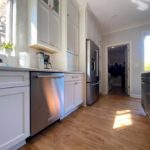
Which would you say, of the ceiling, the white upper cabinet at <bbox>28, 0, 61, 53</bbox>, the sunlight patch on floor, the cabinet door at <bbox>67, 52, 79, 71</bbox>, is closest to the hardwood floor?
the sunlight patch on floor

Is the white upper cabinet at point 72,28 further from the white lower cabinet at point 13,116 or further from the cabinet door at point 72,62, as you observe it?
the white lower cabinet at point 13,116

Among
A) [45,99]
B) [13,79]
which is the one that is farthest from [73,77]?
[13,79]

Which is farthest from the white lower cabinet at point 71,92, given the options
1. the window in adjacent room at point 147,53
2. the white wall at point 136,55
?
the window in adjacent room at point 147,53

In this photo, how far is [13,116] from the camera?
1.10m

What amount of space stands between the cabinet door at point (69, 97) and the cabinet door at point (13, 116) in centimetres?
87

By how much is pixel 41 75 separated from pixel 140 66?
12.5 ft

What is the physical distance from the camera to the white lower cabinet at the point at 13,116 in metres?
1.01

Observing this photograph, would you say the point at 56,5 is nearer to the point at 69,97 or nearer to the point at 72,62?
the point at 72,62

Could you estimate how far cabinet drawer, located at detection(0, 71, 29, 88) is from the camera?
101 cm

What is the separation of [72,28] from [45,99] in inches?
76.2

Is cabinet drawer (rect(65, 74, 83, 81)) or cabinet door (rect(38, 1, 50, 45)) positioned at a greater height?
cabinet door (rect(38, 1, 50, 45))

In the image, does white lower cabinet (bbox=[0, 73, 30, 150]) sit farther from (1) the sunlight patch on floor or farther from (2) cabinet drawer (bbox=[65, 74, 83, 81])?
(1) the sunlight patch on floor

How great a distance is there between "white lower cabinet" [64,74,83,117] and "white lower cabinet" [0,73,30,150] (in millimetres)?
882

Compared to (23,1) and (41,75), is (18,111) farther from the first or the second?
(23,1)
